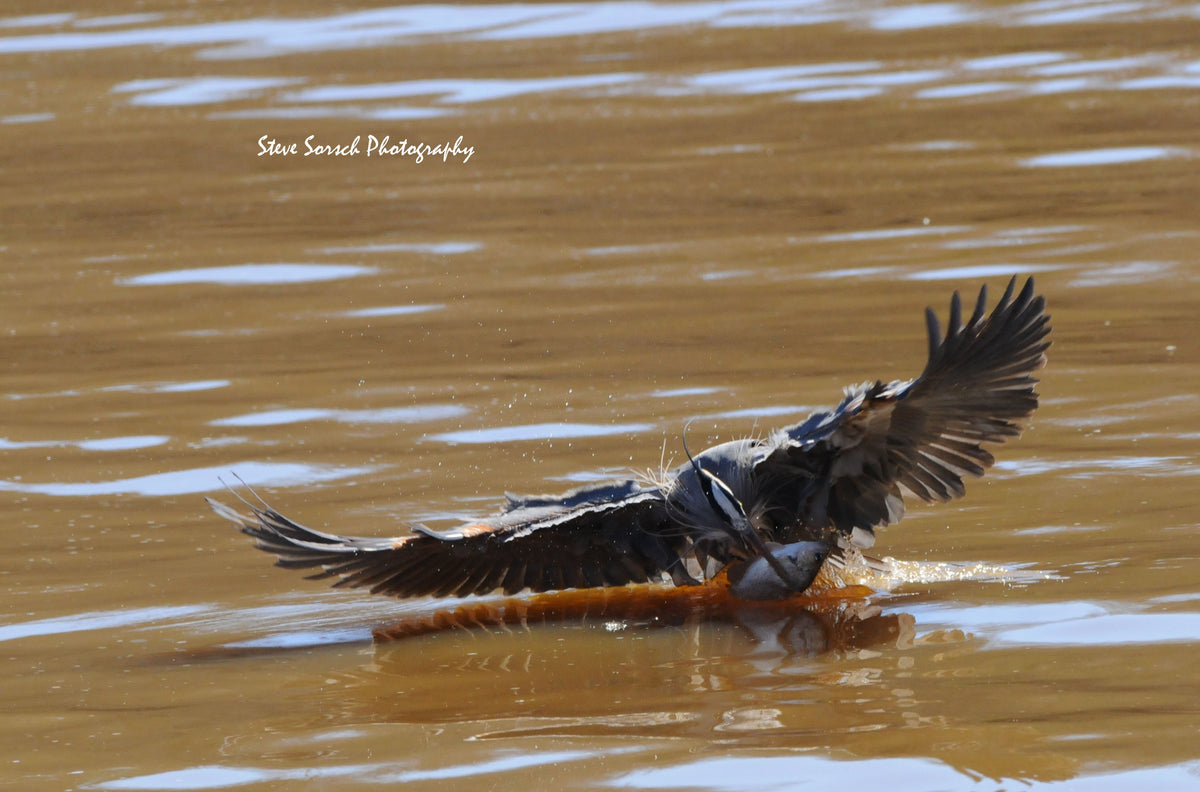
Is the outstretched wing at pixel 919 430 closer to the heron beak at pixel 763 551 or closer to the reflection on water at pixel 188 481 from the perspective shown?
the heron beak at pixel 763 551

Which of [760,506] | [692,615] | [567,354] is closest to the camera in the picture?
[760,506]

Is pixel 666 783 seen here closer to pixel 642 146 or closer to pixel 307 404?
pixel 307 404

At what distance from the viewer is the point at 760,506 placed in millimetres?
3713

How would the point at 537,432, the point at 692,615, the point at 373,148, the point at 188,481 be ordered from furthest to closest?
the point at 373,148 < the point at 537,432 < the point at 188,481 < the point at 692,615

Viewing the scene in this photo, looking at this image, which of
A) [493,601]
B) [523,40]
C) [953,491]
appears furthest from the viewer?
[523,40]

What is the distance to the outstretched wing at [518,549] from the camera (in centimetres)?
353

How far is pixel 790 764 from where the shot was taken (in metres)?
2.89

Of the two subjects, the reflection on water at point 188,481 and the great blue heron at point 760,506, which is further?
the reflection on water at point 188,481

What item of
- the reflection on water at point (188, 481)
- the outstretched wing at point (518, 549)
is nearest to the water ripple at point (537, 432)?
the reflection on water at point (188, 481)

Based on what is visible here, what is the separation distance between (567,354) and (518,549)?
2076 mm

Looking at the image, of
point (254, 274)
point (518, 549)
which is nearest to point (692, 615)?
point (518, 549)

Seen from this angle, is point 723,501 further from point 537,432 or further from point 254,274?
point 254,274

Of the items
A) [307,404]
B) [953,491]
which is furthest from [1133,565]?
[307,404]

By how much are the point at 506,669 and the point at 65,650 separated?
98 centimetres
